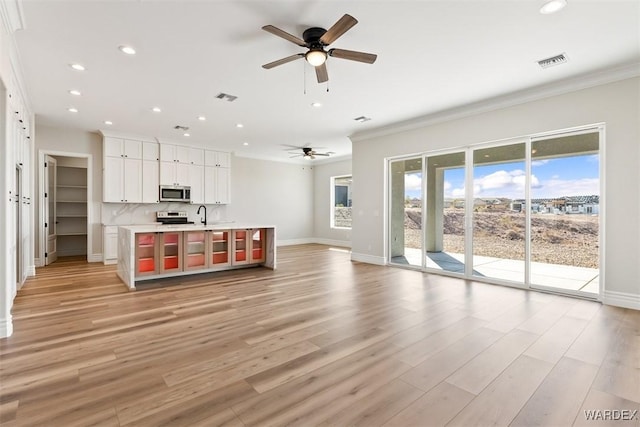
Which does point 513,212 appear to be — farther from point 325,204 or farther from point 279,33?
point 325,204

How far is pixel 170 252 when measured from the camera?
16.9ft

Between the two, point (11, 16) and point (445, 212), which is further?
point (445, 212)

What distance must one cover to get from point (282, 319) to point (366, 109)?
3.81 metres

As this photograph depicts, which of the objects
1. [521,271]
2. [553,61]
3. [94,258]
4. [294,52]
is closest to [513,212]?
[521,271]

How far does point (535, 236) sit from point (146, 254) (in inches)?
243

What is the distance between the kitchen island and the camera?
4.82 metres

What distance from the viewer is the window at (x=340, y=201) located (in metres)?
10.2

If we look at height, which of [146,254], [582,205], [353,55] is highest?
[353,55]

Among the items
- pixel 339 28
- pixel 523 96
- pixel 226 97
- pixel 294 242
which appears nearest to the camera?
pixel 339 28

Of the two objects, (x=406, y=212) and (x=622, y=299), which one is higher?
(x=406, y=212)

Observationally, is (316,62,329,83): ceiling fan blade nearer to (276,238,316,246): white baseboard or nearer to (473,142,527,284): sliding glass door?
(473,142,527,284): sliding glass door

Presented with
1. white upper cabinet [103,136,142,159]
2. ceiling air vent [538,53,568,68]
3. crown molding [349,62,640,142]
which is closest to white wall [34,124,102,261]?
white upper cabinet [103,136,142,159]

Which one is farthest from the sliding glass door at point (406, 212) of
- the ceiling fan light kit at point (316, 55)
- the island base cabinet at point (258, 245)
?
the ceiling fan light kit at point (316, 55)

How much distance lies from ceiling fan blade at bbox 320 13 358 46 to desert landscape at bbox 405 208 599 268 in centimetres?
393
